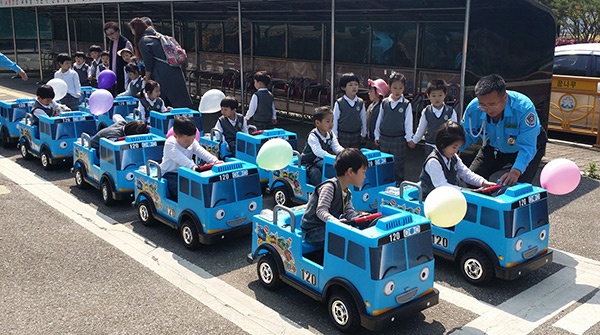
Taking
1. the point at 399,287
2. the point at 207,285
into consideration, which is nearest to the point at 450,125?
the point at 399,287

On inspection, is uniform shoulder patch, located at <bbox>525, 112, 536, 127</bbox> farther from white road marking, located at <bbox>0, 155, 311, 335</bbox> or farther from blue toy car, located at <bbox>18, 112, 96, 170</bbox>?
blue toy car, located at <bbox>18, 112, 96, 170</bbox>

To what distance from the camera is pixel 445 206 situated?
4.47 metres

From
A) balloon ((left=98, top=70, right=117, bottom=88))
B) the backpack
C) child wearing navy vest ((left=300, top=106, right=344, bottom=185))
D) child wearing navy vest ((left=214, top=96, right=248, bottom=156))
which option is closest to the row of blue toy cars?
child wearing navy vest ((left=300, top=106, right=344, bottom=185))

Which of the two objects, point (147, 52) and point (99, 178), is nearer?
point (99, 178)

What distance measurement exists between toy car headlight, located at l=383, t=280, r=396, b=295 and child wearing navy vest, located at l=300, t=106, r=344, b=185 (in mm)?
2860

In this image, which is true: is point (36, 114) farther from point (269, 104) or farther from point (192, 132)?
point (192, 132)

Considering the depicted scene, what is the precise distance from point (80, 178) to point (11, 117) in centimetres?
364

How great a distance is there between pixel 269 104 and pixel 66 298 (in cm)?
528

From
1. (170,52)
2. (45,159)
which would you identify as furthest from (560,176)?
(45,159)

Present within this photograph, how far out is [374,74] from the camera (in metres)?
13.7

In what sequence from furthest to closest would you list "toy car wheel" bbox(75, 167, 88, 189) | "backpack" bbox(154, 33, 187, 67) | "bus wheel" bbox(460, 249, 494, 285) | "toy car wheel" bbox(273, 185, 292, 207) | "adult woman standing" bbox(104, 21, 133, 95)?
"adult woman standing" bbox(104, 21, 133, 95) < "backpack" bbox(154, 33, 187, 67) < "toy car wheel" bbox(75, 167, 88, 189) < "toy car wheel" bbox(273, 185, 292, 207) < "bus wheel" bbox(460, 249, 494, 285)

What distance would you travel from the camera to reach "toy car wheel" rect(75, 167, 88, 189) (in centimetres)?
842

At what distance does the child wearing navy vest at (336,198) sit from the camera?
186 inches

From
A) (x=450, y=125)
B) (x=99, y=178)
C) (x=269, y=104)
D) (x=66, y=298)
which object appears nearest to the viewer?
(x=66, y=298)
